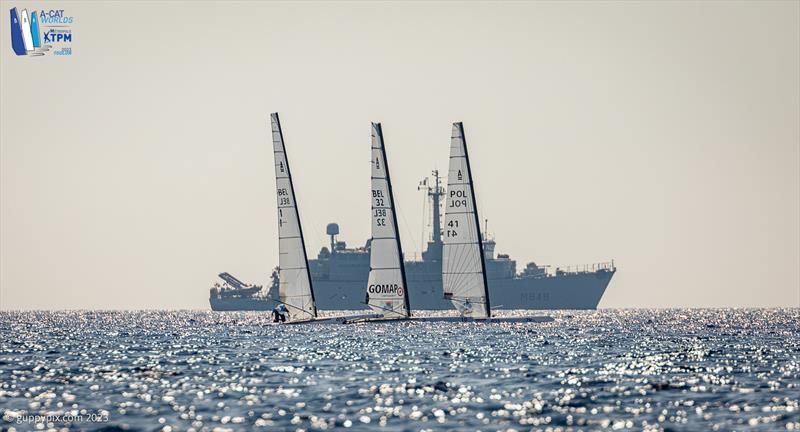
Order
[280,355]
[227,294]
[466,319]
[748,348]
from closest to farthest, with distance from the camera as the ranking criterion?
[280,355] → [748,348] → [466,319] → [227,294]

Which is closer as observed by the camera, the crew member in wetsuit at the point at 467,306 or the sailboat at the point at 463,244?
the sailboat at the point at 463,244

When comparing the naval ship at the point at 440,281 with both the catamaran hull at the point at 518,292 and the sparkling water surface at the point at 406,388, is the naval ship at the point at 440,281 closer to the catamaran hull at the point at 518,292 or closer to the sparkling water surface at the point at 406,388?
the catamaran hull at the point at 518,292

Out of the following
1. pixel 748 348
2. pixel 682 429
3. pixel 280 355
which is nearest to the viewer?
pixel 682 429

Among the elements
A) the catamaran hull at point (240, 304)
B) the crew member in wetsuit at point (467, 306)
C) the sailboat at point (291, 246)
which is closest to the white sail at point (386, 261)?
the crew member in wetsuit at point (467, 306)

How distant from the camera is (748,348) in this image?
5453 centimetres

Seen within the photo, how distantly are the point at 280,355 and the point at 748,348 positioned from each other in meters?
21.7

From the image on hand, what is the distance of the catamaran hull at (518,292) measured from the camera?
154m

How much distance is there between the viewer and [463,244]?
59.6 meters

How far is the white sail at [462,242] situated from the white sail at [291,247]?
8.88 meters

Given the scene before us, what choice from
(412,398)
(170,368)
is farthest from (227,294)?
(412,398)

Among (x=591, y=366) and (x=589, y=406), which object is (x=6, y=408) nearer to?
(x=589, y=406)

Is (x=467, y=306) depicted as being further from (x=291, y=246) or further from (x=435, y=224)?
(x=435, y=224)

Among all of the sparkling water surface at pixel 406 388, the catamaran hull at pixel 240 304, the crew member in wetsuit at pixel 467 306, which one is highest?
the catamaran hull at pixel 240 304

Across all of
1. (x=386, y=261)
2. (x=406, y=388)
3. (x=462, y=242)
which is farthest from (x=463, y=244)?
(x=406, y=388)
